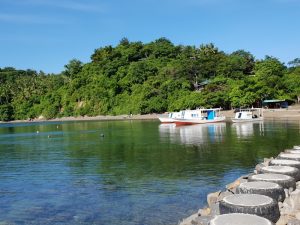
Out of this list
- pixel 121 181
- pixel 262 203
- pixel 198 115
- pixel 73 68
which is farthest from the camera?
pixel 73 68

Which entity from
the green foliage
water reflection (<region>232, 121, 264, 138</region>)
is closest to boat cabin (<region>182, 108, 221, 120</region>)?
water reflection (<region>232, 121, 264, 138</region>)

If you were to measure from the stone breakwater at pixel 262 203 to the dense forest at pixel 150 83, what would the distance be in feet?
240

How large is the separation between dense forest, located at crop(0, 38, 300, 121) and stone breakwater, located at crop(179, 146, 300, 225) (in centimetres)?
7316

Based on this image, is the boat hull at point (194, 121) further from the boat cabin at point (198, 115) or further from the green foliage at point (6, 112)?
the green foliage at point (6, 112)

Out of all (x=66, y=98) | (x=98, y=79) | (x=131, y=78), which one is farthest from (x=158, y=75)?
(x=66, y=98)

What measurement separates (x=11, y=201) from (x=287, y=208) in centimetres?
1313

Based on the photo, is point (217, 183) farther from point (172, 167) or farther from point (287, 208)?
point (287, 208)

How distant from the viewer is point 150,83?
11712 cm

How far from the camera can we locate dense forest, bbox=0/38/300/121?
8912 cm

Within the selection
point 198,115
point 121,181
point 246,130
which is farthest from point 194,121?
point 121,181

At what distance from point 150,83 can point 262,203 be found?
354 feet

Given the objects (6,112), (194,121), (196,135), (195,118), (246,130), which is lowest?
(196,135)

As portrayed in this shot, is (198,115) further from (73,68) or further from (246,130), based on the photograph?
(73,68)

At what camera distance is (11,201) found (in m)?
18.0
